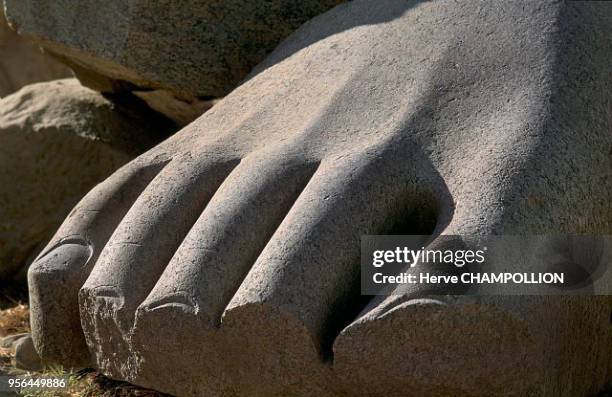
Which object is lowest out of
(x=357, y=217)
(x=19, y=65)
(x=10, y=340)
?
(x=10, y=340)

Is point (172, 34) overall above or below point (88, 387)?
above

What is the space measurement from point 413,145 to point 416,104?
11cm

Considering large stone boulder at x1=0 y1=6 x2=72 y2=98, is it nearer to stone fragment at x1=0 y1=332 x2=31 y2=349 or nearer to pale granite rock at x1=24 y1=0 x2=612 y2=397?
stone fragment at x1=0 y1=332 x2=31 y2=349

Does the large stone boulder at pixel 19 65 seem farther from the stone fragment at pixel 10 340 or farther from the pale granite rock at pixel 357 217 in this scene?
the pale granite rock at pixel 357 217

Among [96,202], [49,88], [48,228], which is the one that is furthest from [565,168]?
[49,88]

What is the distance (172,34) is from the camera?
2.36m

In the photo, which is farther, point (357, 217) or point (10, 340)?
point (10, 340)

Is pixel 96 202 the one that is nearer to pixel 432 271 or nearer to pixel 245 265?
pixel 245 265

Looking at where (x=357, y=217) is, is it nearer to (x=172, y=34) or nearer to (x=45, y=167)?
(x=172, y=34)

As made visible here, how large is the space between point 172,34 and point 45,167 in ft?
1.53

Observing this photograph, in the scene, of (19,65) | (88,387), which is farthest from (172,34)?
(19,65)

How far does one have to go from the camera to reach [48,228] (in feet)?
8.25

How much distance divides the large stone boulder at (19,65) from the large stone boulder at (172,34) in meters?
1.16

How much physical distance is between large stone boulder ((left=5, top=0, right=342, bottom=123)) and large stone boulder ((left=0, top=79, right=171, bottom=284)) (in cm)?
19
